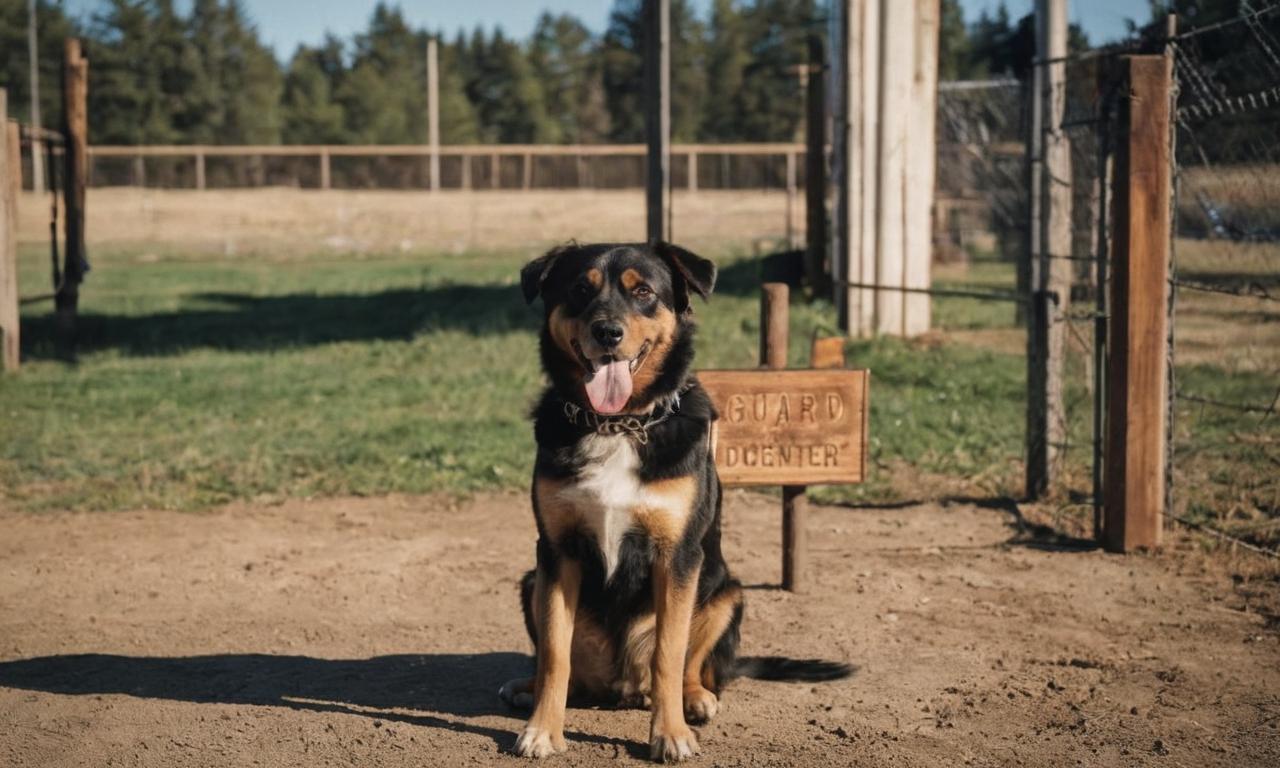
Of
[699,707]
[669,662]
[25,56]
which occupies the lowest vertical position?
[699,707]

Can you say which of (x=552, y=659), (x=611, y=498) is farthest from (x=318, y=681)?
(x=611, y=498)

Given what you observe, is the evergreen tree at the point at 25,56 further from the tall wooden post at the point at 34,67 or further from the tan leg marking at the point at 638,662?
the tan leg marking at the point at 638,662

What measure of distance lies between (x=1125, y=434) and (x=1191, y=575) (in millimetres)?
782

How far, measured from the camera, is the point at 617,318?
4.57 meters

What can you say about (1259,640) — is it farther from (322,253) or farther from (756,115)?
(756,115)

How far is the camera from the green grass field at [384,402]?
9.21 m

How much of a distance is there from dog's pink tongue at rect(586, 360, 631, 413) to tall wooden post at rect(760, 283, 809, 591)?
208 cm

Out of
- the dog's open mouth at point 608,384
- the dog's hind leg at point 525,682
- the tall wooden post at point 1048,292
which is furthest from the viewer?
the tall wooden post at point 1048,292

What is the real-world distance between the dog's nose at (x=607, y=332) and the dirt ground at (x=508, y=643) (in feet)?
4.52

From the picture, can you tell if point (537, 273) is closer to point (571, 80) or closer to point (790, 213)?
point (790, 213)

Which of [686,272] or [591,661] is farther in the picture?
[591,661]

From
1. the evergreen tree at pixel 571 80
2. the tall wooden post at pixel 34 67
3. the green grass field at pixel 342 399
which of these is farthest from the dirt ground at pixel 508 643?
the evergreen tree at pixel 571 80

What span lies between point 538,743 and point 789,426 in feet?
8.40

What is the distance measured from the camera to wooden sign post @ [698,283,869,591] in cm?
671
